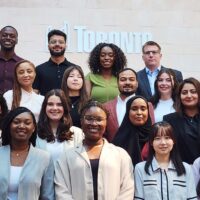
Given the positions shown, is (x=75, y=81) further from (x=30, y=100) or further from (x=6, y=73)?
(x=6, y=73)

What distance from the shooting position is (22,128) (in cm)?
591

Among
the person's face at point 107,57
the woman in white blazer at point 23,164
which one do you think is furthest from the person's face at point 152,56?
the woman in white blazer at point 23,164

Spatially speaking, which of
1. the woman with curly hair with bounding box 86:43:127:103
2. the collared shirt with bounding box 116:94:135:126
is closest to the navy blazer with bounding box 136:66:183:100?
the woman with curly hair with bounding box 86:43:127:103

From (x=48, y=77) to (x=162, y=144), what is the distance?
2.47m

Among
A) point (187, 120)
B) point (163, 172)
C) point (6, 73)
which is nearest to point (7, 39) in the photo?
point (6, 73)

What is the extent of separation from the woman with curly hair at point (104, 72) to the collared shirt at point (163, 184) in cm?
185

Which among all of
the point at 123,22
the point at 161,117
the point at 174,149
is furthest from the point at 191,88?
the point at 123,22

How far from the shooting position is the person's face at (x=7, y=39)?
27.5ft

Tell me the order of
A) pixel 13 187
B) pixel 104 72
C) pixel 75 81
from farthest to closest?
pixel 104 72
pixel 75 81
pixel 13 187

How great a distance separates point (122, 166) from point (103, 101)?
187 cm

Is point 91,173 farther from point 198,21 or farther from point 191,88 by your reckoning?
point 198,21

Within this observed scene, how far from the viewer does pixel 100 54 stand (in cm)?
814

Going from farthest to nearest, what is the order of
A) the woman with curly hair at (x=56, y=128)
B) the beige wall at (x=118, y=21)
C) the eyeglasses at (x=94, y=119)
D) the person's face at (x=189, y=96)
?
the beige wall at (x=118, y=21) < the person's face at (x=189, y=96) < the woman with curly hair at (x=56, y=128) < the eyeglasses at (x=94, y=119)

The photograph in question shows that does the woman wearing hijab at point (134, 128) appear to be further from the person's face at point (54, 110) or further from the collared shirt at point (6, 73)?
the collared shirt at point (6, 73)
